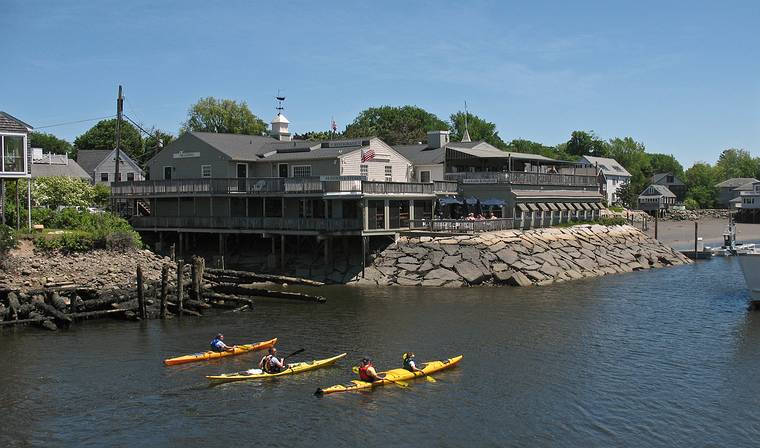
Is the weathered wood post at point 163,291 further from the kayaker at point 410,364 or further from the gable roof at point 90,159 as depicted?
the gable roof at point 90,159

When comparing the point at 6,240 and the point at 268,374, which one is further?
the point at 6,240

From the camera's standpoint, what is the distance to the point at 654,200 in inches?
5054

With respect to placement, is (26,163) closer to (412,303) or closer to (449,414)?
(412,303)

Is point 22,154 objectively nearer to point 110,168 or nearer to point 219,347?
point 219,347

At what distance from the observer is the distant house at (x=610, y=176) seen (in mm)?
124669

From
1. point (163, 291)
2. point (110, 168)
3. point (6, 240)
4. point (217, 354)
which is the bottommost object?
point (217, 354)

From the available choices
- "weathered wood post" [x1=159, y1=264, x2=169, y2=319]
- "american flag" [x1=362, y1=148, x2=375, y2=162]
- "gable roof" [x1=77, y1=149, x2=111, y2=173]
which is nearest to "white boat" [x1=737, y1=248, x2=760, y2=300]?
"american flag" [x1=362, y1=148, x2=375, y2=162]

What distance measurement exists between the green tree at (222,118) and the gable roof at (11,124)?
5859 cm

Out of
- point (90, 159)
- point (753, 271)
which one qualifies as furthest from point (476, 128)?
point (753, 271)

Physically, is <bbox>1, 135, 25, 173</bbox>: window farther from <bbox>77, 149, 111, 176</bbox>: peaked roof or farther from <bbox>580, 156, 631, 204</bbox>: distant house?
<bbox>580, 156, 631, 204</bbox>: distant house

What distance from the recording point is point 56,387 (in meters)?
26.7

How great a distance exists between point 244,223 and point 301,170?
5734 millimetres

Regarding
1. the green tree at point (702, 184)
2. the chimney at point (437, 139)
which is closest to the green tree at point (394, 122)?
the chimney at point (437, 139)

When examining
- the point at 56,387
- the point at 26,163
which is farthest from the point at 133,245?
the point at 56,387
